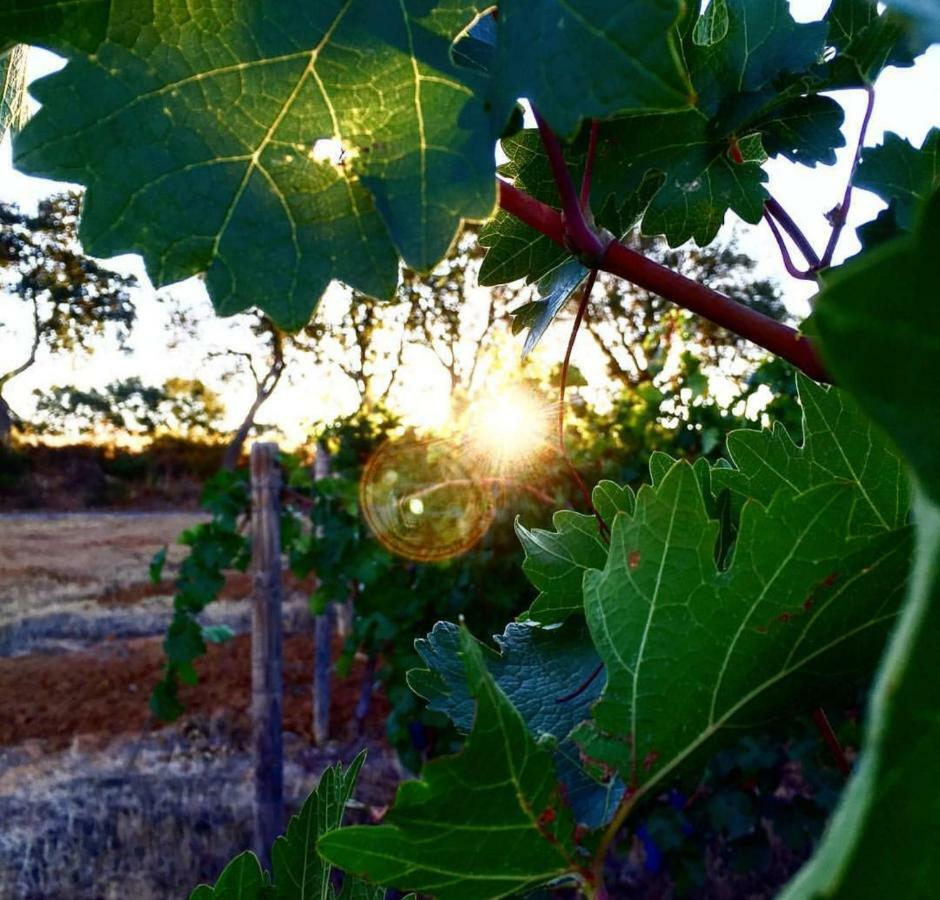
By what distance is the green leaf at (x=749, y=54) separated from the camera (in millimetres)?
638

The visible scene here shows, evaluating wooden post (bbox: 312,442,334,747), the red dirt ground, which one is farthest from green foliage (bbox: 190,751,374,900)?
the red dirt ground

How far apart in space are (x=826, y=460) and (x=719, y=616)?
0.18 metres

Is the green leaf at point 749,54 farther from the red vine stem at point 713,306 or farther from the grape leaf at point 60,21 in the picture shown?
the grape leaf at point 60,21

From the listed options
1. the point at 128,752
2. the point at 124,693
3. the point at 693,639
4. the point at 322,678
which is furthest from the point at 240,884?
the point at 124,693

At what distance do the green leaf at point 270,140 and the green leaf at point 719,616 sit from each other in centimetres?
18

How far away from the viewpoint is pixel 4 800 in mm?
5801

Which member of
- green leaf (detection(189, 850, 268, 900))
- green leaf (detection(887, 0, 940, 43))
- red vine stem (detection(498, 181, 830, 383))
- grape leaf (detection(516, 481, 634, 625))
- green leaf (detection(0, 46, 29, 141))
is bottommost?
green leaf (detection(189, 850, 268, 900))

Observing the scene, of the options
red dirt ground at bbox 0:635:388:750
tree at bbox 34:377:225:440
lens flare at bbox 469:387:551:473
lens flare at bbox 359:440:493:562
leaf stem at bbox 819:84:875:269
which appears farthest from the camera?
tree at bbox 34:377:225:440

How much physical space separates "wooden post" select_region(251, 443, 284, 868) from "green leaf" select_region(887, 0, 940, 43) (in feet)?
15.8

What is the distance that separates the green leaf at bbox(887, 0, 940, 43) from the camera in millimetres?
229

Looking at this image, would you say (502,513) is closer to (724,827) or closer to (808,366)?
(724,827)

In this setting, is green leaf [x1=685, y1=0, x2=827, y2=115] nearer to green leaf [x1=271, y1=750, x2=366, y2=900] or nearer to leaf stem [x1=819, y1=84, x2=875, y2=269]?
leaf stem [x1=819, y1=84, x2=875, y2=269]

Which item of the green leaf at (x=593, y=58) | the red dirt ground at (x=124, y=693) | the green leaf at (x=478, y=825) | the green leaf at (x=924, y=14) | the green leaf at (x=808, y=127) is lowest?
the green leaf at (x=478, y=825)

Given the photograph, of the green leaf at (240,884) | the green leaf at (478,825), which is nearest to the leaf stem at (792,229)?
the green leaf at (478,825)
